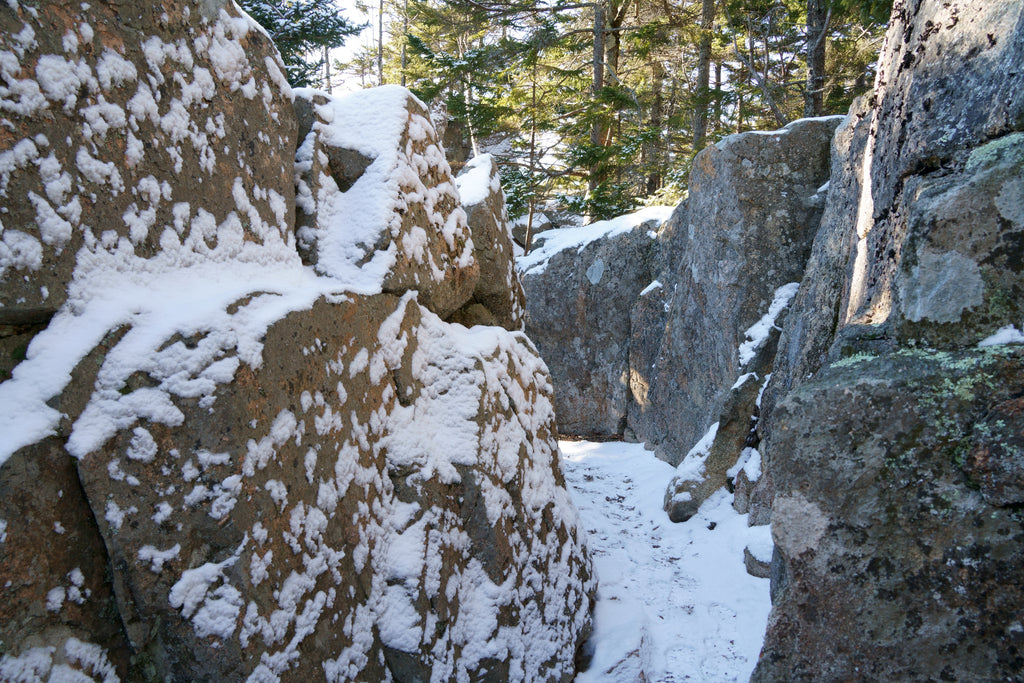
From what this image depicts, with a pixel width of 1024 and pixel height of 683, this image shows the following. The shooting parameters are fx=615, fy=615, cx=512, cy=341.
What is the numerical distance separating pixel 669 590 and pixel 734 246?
3611 millimetres

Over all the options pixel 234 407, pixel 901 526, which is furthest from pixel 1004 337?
pixel 234 407

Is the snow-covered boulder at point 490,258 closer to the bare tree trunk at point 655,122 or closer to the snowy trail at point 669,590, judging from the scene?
the snowy trail at point 669,590

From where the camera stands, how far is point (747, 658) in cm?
333

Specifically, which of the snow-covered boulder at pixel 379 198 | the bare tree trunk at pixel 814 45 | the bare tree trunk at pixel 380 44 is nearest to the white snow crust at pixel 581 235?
the bare tree trunk at pixel 814 45

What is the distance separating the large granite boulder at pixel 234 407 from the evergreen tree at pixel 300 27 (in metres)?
5.38

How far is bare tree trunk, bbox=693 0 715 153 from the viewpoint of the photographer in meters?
9.20

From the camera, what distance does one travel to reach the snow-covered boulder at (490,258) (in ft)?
14.3

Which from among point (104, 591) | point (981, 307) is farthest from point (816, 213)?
point (104, 591)

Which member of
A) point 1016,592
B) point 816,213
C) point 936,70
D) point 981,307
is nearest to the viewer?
point 1016,592

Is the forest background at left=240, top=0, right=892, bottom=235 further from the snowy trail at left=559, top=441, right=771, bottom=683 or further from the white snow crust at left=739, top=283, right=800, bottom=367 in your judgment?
the snowy trail at left=559, top=441, right=771, bottom=683

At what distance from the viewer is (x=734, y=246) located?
6312 millimetres

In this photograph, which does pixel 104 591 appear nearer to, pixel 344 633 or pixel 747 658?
pixel 344 633

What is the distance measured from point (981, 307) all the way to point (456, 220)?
108 inches

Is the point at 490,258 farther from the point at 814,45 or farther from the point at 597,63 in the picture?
the point at 597,63
